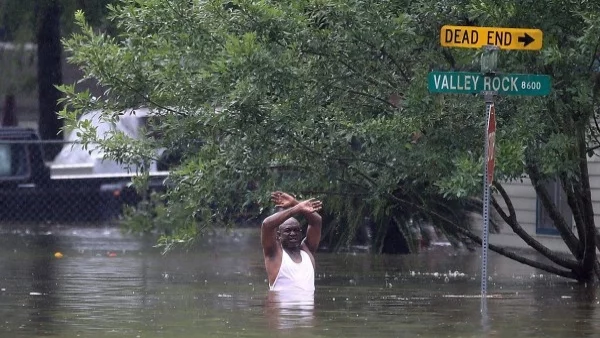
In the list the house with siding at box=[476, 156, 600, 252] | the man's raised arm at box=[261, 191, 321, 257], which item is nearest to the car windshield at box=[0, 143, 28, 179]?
the house with siding at box=[476, 156, 600, 252]

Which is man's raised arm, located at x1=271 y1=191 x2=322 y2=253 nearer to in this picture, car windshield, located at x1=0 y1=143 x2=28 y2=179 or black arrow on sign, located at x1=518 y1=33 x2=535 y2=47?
black arrow on sign, located at x1=518 y1=33 x2=535 y2=47

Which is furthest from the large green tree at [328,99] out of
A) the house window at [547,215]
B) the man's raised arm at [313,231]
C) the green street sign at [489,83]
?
the house window at [547,215]

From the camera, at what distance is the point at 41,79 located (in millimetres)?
25250

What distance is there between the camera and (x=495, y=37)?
11148 mm

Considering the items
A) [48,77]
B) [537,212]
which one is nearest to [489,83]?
[537,212]

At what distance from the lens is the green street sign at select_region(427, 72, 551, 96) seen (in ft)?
36.9

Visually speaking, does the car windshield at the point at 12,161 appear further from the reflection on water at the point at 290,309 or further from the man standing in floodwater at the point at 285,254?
the man standing in floodwater at the point at 285,254

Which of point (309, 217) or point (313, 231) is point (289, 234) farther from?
point (313, 231)

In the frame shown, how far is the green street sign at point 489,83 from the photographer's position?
11.2 metres

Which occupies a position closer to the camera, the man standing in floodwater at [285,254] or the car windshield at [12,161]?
the man standing in floodwater at [285,254]

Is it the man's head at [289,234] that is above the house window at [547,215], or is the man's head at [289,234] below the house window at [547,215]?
below

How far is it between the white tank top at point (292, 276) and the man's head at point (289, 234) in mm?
83

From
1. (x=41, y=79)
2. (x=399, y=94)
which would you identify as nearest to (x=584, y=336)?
(x=399, y=94)

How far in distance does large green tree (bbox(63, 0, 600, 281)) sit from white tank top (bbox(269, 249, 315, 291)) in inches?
39.9
